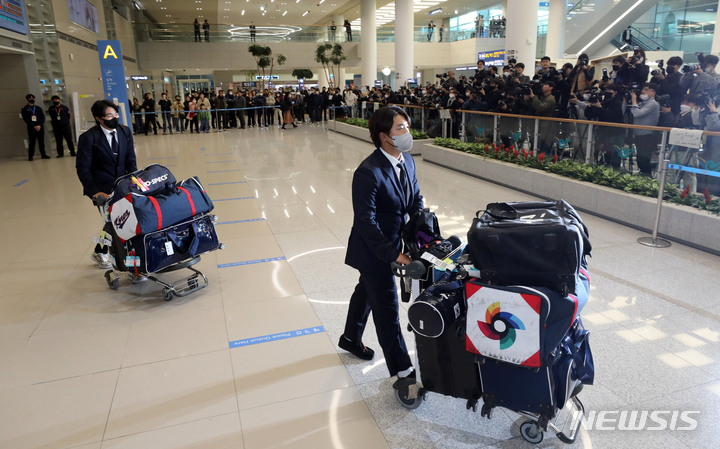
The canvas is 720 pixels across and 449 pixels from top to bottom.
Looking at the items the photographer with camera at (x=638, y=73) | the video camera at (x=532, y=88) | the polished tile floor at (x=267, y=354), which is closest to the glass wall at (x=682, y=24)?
the photographer with camera at (x=638, y=73)

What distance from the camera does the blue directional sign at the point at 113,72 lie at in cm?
1373

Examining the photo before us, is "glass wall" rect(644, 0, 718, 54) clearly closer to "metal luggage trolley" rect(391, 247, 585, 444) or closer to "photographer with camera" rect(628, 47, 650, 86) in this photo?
"photographer with camera" rect(628, 47, 650, 86)


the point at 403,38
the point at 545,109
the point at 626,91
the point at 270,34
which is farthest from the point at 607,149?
the point at 270,34

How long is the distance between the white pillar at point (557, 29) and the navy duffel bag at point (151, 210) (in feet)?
65.1

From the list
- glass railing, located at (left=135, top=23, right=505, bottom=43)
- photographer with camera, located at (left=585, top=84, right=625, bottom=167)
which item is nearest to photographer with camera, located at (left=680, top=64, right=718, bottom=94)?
photographer with camera, located at (left=585, top=84, right=625, bottom=167)

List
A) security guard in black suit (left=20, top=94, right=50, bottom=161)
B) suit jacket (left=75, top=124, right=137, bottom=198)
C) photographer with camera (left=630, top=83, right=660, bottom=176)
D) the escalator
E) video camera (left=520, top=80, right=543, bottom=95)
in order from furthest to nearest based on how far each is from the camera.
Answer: the escalator
security guard in black suit (left=20, top=94, right=50, bottom=161)
video camera (left=520, top=80, right=543, bottom=95)
photographer with camera (left=630, top=83, right=660, bottom=176)
suit jacket (left=75, top=124, right=137, bottom=198)

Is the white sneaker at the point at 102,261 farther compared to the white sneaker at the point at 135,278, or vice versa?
the white sneaker at the point at 102,261

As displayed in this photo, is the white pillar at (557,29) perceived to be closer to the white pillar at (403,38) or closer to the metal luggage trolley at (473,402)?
the white pillar at (403,38)

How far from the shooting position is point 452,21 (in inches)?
1566

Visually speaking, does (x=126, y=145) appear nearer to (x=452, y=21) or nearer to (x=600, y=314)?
(x=600, y=314)

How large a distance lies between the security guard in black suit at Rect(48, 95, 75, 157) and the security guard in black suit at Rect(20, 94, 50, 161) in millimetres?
280

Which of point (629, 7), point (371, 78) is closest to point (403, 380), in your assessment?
point (629, 7)

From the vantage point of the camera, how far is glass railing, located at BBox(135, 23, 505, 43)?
2917 cm

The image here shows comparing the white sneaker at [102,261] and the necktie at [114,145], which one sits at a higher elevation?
the necktie at [114,145]
